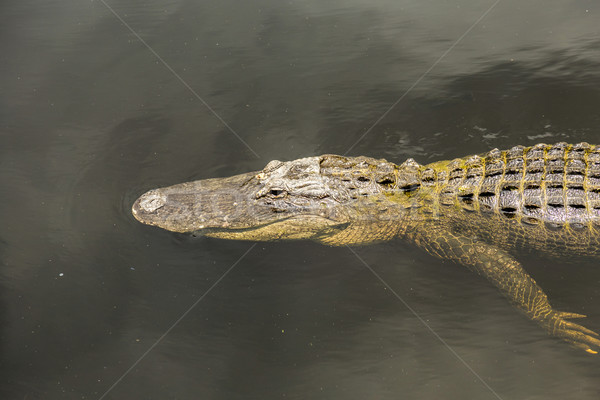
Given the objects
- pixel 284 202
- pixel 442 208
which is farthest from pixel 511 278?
pixel 284 202

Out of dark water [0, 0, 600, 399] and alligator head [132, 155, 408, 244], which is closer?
dark water [0, 0, 600, 399]

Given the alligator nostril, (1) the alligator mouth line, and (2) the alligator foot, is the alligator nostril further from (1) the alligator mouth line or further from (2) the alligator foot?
(2) the alligator foot

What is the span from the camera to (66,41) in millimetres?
4738

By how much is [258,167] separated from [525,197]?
210 centimetres

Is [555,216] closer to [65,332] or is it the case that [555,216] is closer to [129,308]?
[129,308]

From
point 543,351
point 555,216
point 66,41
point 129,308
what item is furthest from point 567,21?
point 66,41

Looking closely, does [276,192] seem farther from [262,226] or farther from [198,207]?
[198,207]

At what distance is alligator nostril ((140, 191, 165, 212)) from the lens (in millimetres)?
3740

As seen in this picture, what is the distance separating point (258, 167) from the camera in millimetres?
3951

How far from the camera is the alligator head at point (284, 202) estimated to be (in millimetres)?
3484

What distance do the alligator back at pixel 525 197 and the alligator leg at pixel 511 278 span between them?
96mm

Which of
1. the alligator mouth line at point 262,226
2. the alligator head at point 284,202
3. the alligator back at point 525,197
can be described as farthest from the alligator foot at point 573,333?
the alligator mouth line at point 262,226

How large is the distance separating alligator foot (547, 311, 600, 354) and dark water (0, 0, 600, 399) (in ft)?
0.22

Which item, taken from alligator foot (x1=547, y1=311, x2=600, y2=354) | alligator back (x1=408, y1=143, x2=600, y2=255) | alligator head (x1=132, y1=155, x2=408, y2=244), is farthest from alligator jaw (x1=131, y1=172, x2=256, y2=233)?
alligator foot (x1=547, y1=311, x2=600, y2=354)
